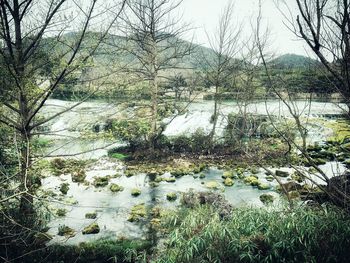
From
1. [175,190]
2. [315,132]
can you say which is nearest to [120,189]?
[175,190]

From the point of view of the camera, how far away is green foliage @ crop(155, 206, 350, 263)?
5262 mm

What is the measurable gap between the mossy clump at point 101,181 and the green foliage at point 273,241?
6788mm

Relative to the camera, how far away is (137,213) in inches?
368

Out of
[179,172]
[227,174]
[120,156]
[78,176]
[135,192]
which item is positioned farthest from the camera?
[120,156]

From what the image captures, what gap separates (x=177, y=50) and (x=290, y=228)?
10034mm

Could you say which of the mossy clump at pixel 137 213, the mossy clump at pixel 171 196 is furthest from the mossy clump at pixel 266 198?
the mossy clump at pixel 137 213

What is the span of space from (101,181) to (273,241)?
8628 millimetres

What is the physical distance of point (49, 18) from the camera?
18.8 feet

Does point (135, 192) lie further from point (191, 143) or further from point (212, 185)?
point (191, 143)

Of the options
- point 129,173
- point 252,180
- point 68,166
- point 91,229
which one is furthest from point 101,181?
point 252,180

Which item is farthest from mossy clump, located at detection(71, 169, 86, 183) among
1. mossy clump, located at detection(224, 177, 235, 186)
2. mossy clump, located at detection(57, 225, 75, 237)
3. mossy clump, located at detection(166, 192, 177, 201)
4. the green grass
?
mossy clump, located at detection(224, 177, 235, 186)

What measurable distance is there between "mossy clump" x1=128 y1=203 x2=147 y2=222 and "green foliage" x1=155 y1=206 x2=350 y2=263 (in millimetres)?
3097

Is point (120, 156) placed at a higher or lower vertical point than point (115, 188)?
higher

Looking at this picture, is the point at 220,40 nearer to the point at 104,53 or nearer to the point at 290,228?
the point at 104,53
